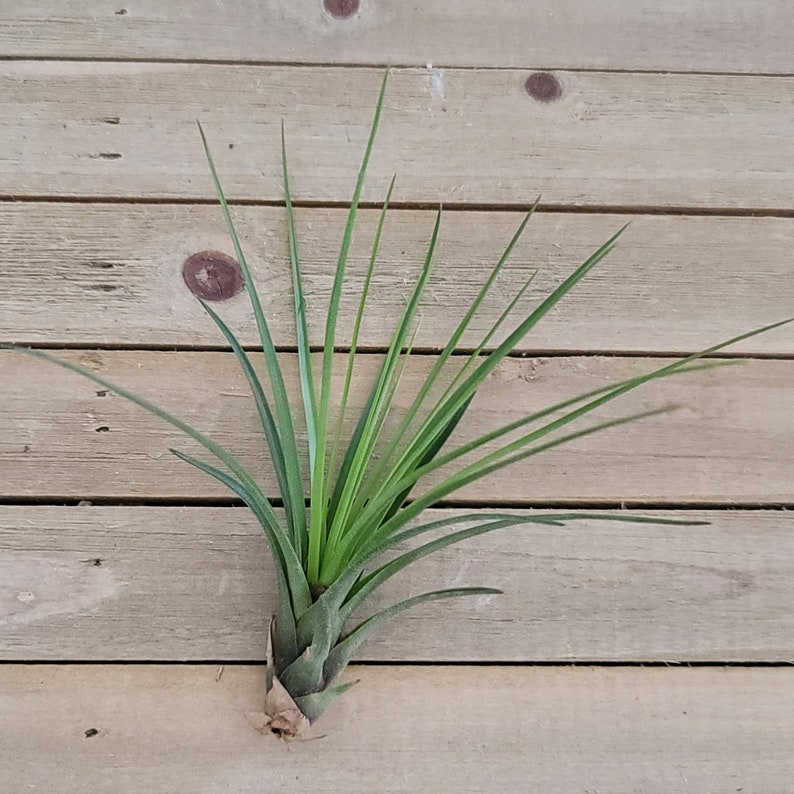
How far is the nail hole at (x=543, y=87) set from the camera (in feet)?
2.84

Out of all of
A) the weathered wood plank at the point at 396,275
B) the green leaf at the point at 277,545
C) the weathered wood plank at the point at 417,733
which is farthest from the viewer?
the weathered wood plank at the point at 396,275

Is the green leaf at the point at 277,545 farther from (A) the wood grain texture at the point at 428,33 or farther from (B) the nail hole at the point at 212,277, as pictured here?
(A) the wood grain texture at the point at 428,33

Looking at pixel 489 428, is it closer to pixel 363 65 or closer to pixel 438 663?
pixel 438 663

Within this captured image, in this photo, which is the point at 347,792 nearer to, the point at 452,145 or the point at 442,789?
the point at 442,789

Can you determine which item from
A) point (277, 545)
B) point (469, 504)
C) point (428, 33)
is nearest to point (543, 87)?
point (428, 33)

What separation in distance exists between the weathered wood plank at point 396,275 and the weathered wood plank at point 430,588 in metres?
0.19

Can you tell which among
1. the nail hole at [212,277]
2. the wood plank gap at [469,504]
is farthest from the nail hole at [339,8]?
the wood plank gap at [469,504]

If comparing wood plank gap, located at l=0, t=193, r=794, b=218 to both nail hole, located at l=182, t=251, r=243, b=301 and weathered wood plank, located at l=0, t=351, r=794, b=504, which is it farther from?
weathered wood plank, located at l=0, t=351, r=794, b=504

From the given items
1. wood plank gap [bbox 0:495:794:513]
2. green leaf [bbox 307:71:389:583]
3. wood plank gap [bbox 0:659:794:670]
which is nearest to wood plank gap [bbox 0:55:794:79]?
green leaf [bbox 307:71:389:583]

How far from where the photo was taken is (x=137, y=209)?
0.81 metres

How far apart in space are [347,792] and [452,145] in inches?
25.6

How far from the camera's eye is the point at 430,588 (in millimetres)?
728

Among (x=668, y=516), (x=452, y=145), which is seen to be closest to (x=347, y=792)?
(x=668, y=516)

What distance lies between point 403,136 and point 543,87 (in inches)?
6.7
